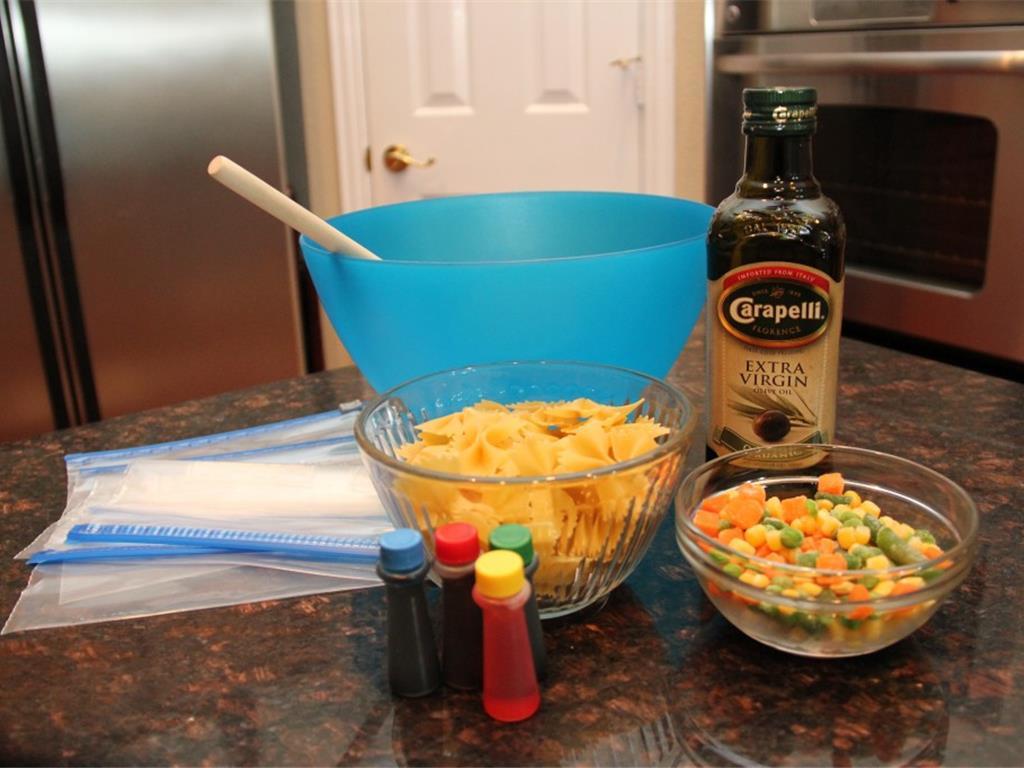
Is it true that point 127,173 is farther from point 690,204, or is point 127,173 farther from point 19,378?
point 690,204

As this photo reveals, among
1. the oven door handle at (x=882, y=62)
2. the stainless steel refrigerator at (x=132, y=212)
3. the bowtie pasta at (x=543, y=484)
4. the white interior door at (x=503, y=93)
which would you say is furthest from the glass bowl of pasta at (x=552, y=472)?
the white interior door at (x=503, y=93)

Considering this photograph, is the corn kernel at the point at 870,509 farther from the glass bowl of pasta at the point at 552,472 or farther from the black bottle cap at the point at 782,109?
the black bottle cap at the point at 782,109

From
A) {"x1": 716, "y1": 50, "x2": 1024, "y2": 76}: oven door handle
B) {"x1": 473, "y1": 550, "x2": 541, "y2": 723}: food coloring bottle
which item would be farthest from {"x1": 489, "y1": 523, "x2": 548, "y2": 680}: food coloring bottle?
{"x1": 716, "y1": 50, "x2": 1024, "y2": 76}: oven door handle

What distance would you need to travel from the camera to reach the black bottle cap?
2.10 feet

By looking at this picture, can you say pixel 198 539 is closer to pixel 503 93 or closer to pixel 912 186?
pixel 912 186

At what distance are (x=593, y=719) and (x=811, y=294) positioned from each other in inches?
12.2

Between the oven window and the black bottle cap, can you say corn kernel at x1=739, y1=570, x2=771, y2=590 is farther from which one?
the oven window

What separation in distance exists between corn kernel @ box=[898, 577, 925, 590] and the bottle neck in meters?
0.27

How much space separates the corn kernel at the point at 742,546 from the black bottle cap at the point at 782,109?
→ 0.26m

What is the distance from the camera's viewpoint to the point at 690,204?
0.93m

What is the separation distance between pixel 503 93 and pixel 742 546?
2.20 meters

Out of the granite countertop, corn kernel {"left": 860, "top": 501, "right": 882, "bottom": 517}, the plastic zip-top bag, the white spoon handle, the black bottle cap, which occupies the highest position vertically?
the black bottle cap

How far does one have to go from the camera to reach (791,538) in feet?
1.95

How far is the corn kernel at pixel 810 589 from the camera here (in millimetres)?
537
